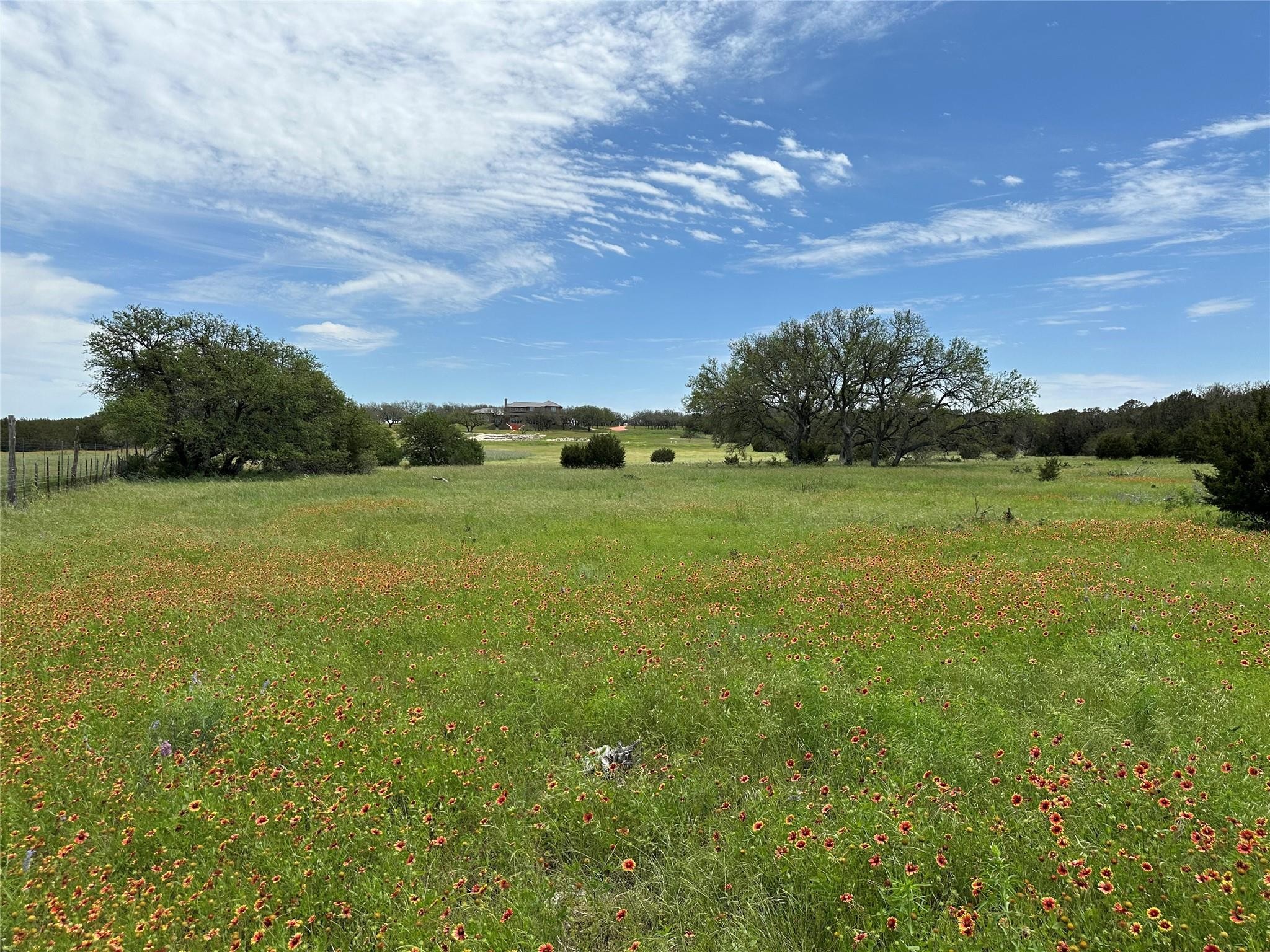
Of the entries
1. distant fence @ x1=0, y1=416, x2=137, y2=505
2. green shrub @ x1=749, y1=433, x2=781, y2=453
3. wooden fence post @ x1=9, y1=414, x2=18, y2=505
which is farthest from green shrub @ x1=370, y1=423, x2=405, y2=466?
green shrub @ x1=749, y1=433, x2=781, y2=453

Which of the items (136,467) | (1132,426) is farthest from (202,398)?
(1132,426)

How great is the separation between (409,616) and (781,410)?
4904cm

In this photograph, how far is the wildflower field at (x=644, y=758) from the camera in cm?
308

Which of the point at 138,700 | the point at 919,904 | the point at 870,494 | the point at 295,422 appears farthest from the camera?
the point at 295,422

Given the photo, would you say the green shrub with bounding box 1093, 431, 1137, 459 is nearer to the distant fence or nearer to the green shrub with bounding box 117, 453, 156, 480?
the distant fence

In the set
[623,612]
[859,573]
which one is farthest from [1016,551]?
[623,612]

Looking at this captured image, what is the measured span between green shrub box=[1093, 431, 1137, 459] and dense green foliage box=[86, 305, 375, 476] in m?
72.7

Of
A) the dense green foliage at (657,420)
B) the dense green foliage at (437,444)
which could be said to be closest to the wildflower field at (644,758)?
the dense green foliage at (437,444)

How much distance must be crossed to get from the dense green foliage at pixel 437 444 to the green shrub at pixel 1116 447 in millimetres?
64657

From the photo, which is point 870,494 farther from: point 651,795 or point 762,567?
point 651,795

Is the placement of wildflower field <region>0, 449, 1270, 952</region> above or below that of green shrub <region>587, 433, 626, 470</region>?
below

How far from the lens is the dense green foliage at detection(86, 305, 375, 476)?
35.3 m

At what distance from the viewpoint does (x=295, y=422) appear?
40.6 metres

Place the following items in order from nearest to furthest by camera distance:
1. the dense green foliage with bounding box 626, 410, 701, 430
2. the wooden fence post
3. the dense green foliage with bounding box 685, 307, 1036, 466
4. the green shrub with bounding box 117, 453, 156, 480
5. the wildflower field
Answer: the wildflower field
the wooden fence post
the green shrub with bounding box 117, 453, 156, 480
the dense green foliage with bounding box 685, 307, 1036, 466
the dense green foliage with bounding box 626, 410, 701, 430
